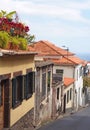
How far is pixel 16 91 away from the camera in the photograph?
18500 millimetres

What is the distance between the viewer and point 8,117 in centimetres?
1698

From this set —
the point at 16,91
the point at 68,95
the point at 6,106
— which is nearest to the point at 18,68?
the point at 16,91

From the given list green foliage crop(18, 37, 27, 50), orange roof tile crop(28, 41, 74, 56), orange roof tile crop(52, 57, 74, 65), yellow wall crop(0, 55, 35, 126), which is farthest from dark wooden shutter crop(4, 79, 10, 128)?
orange roof tile crop(28, 41, 74, 56)

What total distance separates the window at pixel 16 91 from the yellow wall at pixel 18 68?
286 mm

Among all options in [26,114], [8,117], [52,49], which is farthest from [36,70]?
[52,49]

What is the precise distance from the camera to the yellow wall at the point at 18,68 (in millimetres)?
15888

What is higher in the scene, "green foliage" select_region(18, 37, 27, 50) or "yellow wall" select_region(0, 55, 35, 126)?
"green foliage" select_region(18, 37, 27, 50)

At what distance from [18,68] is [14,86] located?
3.50 ft

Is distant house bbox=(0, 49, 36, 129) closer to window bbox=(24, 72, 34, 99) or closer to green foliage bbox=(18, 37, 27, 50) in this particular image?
window bbox=(24, 72, 34, 99)

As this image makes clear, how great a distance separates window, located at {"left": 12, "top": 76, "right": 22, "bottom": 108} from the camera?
57.5 feet

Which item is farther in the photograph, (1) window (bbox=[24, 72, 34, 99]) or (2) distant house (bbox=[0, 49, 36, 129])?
(1) window (bbox=[24, 72, 34, 99])

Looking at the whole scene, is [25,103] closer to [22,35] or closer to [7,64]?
[22,35]

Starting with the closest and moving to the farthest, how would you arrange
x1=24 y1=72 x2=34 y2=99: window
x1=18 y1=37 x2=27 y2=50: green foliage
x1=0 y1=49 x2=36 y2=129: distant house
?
x1=0 y1=49 x2=36 y2=129: distant house, x1=18 y1=37 x2=27 y2=50: green foliage, x1=24 y1=72 x2=34 y2=99: window

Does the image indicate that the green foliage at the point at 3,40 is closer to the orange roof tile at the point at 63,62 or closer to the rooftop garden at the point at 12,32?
the rooftop garden at the point at 12,32
